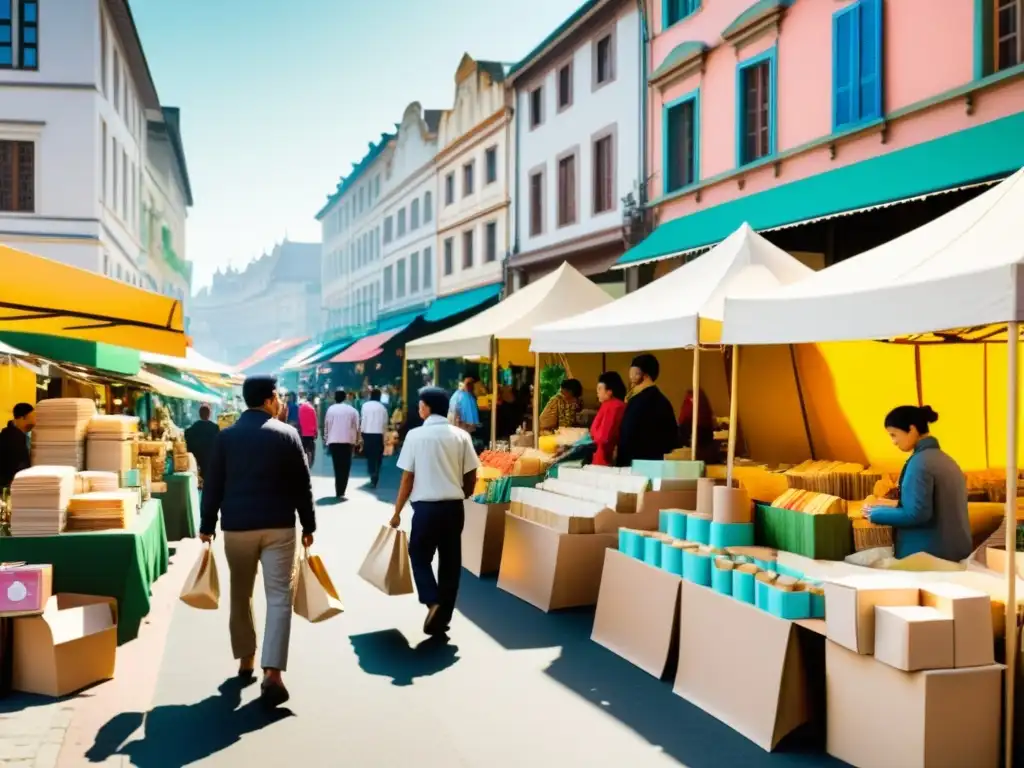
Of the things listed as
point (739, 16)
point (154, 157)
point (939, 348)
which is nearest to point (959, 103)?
point (939, 348)

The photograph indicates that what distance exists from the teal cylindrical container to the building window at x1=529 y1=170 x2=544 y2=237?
19.8 m

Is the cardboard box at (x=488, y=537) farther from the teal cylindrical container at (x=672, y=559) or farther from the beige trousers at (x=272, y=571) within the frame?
the beige trousers at (x=272, y=571)

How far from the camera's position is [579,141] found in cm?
2306

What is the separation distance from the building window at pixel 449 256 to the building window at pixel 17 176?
12.8 m

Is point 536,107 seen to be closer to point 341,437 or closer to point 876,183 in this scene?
point 341,437

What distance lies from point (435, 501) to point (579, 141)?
17.2m

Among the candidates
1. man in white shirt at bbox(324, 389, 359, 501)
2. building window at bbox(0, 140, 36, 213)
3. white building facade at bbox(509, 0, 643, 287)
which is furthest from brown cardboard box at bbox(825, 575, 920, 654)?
building window at bbox(0, 140, 36, 213)

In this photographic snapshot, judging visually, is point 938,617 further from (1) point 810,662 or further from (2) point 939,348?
(2) point 939,348

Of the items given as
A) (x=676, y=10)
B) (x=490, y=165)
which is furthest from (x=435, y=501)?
(x=490, y=165)

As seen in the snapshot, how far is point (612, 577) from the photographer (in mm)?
7031

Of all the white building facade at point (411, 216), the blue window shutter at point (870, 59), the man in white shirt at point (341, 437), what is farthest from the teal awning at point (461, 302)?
the blue window shutter at point (870, 59)

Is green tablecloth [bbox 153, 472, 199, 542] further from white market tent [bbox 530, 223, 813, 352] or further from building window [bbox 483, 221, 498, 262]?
building window [bbox 483, 221, 498, 262]

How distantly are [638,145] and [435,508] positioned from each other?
14418 mm

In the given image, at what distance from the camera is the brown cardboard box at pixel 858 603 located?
462 cm
